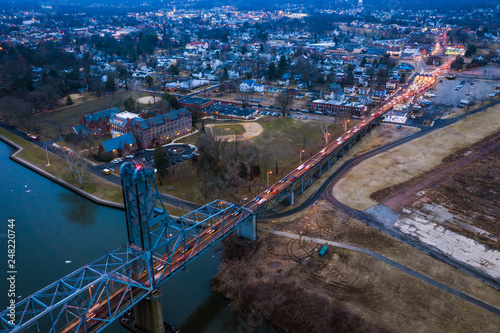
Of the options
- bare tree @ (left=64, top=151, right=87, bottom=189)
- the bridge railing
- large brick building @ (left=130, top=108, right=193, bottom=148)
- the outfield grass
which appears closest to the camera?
the bridge railing

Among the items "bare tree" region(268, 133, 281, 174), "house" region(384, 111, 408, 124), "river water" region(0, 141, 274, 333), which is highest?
"house" region(384, 111, 408, 124)

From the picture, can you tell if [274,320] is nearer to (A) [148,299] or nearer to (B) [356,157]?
(A) [148,299]

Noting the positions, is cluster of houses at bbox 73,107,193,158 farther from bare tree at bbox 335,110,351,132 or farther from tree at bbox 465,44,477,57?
tree at bbox 465,44,477,57

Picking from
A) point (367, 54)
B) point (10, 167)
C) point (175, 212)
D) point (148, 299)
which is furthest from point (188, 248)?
point (367, 54)

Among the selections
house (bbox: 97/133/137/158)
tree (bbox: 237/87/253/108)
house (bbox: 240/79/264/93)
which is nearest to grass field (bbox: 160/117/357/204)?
house (bbox: 97/133/137/158)

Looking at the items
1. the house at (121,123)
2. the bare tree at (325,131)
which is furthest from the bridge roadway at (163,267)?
Answer: the house at (121,123)

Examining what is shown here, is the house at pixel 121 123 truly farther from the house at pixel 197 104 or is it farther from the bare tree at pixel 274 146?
the bare tree at pixel 274 146
